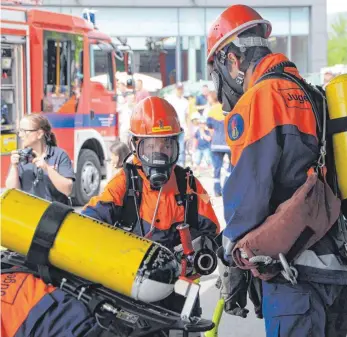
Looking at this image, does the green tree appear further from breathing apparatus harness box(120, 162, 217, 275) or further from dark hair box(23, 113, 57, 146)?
breathing apparatus harness box(120, 162, 217, 275)

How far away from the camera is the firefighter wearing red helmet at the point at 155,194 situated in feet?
11.4

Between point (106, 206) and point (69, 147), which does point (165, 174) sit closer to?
point (106, 206)

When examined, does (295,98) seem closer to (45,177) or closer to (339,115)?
(339,115)

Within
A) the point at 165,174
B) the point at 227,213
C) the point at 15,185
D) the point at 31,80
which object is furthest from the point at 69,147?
the point at 227,213

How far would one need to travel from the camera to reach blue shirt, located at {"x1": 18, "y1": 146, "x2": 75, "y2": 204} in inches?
211

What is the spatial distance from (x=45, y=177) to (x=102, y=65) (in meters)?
7.01

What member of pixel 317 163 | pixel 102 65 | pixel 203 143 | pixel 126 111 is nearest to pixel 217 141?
pixel 102 65

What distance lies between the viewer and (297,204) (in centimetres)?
265

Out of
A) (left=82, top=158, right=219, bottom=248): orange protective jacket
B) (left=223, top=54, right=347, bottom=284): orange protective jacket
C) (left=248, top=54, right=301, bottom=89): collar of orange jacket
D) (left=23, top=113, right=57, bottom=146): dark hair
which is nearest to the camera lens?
(left=223, top=54, right=347, bottom=284): orange protective jacket

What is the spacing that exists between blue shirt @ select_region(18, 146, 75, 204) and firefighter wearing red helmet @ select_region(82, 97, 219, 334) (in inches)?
71.0

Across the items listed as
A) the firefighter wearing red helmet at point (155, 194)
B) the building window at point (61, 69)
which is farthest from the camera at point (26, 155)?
the building window at point (61, 69)

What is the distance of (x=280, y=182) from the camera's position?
8.95 feet

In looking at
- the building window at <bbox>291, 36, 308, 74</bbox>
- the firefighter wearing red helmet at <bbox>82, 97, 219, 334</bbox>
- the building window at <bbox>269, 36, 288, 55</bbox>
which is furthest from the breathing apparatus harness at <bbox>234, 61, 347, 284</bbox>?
the building window at <bbox>291, 36, 308, 74</bbox>

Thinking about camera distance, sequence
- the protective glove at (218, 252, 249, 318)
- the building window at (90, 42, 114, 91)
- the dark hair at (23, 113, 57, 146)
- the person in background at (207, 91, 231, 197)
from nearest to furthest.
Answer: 1. the protective glove at (218, 252, 249, 318)
2. the dark hair at (23, 113, 57, 146)
3. the person in background at (207, 91, 231, 197)
4. the building window at (90, 42, 114, 91)
